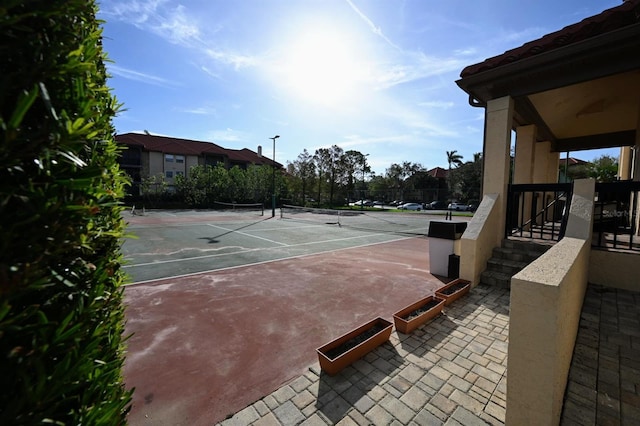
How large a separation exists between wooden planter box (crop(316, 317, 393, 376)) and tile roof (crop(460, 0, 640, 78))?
6.33m

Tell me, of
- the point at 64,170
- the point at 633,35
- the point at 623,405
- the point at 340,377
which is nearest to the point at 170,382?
the point at 340,377

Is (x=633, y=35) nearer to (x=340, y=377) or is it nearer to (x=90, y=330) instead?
(x=340, y=377)

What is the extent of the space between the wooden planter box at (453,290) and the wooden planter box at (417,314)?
21cm

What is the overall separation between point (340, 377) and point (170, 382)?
192 cm

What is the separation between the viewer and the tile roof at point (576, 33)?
4.57m

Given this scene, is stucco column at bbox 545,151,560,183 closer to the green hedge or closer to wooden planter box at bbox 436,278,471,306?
wooden planter box at bbox 436,278,471,306

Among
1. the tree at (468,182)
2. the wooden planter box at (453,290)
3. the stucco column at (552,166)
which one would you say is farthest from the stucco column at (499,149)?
the tree at (468,182)

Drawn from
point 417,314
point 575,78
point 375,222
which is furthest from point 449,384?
point 375,222

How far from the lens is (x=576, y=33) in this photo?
5.05 meters

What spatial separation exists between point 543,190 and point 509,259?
1.83m

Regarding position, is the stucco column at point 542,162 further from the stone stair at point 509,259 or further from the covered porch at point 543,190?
the stone stair at point 509,259

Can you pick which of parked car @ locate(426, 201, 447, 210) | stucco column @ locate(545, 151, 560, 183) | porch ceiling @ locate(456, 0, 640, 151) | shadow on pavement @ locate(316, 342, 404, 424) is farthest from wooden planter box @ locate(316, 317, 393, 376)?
parked car @ locate(426, 201, 447, 210)

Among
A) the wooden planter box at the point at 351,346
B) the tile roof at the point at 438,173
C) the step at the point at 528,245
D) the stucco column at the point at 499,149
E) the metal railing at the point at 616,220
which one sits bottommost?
the wooden planter box at the point at 351,346

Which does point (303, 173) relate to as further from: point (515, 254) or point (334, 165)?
point (515, 254)
